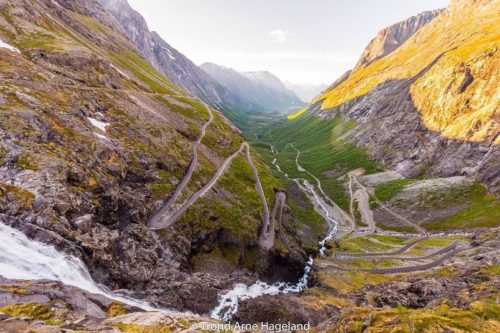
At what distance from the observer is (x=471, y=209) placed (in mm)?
121625

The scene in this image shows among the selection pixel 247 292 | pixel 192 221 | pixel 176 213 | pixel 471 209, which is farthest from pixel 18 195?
pixel 471 209

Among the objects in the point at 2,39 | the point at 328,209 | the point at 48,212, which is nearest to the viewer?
the point at 48,212

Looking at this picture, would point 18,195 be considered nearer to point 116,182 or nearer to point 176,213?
point 116,182

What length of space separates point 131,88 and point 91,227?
85.0 meters

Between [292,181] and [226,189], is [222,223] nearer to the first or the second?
[226,189]

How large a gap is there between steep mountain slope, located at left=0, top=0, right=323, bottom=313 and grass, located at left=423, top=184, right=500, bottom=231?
53.7 m

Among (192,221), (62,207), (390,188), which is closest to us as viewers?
(62,207)

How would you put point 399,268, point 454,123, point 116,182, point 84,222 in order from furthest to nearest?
point 454,123, point 399,268, point 116,182, point 84,222

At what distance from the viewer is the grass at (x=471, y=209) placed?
370 feet

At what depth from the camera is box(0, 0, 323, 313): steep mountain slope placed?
49844 millimetres

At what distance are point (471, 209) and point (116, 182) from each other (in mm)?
127350

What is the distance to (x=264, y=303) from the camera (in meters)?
60.8

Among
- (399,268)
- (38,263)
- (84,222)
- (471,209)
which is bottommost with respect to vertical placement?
(38,263)

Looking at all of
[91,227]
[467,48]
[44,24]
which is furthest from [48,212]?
[467,48]
